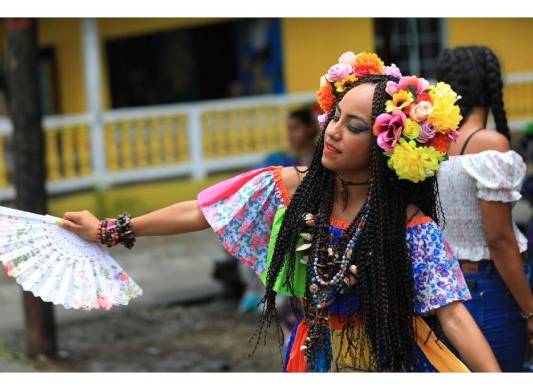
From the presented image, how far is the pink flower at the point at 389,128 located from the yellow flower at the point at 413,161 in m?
0.02

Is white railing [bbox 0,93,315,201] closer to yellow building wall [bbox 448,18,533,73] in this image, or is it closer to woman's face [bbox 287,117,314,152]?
yellow building wall [bbox 448,18,533,73]

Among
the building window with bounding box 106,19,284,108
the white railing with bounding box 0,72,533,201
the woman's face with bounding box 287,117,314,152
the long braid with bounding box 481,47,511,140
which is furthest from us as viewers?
the building window with bounding box 106,19,284,108

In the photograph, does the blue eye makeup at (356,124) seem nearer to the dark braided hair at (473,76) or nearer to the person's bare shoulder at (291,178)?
the person's bare shoulder at (291,178)

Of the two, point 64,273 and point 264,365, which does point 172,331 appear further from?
point 64,273

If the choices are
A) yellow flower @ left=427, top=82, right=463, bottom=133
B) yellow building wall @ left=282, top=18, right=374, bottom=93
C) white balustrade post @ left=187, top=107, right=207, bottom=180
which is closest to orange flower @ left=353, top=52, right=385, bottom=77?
yellow flower @ left=427, top=82, right=463, bottom=133

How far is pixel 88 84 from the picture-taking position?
12.0 metres

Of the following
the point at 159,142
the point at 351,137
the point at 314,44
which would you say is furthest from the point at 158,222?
the point at 314,44

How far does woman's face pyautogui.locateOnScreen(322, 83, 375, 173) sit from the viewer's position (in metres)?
3.01

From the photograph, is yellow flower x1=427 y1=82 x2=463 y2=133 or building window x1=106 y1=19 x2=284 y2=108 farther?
building window x1=106 y1=19 x2=284 y2=108

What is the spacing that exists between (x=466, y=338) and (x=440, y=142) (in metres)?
0.58

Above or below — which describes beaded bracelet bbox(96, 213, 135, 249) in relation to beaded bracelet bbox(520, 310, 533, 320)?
above

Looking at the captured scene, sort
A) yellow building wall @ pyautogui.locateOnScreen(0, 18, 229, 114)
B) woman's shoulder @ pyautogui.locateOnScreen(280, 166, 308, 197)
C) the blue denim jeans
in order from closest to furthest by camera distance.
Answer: woman's shoulder @ pyautogui.locateOnScreen(280, 166, 308, 197) < the blue denim jeans < yellow building wall @ pyautogui.locateOnScreen(0, 18, 229, 114)

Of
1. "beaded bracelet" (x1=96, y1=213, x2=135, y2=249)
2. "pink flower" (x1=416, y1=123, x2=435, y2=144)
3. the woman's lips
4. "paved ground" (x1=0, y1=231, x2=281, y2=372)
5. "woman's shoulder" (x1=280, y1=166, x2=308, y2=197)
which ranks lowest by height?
"paved ground" (x1=0, y1=231, x2=281, y2=372)
